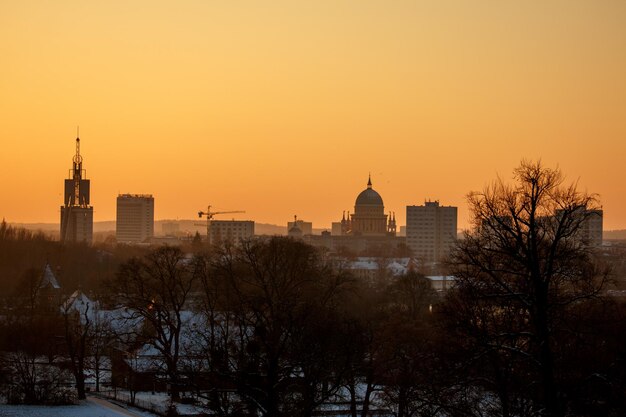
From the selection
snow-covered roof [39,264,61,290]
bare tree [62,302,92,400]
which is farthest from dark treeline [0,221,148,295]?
bare tree [62,302,92,400]

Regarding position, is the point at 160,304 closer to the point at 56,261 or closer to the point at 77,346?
the point at 77,346

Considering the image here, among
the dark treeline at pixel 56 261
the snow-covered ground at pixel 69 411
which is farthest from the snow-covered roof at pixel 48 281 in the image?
the snow-covered ground at pixel 69 411

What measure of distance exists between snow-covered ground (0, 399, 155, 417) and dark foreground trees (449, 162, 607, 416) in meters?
22.7

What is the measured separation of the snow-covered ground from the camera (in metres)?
39.2

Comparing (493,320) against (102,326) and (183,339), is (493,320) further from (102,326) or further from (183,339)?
(102,326)

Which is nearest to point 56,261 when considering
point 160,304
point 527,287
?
point 160,304

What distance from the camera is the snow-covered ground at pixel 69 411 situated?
39250 mm

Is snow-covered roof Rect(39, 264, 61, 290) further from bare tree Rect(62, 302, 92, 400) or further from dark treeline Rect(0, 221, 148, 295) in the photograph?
bare tree Rect(62, 302, 92, 400)

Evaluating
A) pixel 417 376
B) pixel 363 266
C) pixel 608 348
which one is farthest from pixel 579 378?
pixel 363 266

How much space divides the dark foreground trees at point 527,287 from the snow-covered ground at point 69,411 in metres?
22.7

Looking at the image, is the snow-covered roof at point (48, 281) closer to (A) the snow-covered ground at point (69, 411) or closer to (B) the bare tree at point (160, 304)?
(B) the bare tree at point (160, 304)

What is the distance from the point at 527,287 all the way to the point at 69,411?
2544 centimetres

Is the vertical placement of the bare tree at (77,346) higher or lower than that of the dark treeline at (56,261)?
lower

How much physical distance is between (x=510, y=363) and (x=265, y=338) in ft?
29.2
